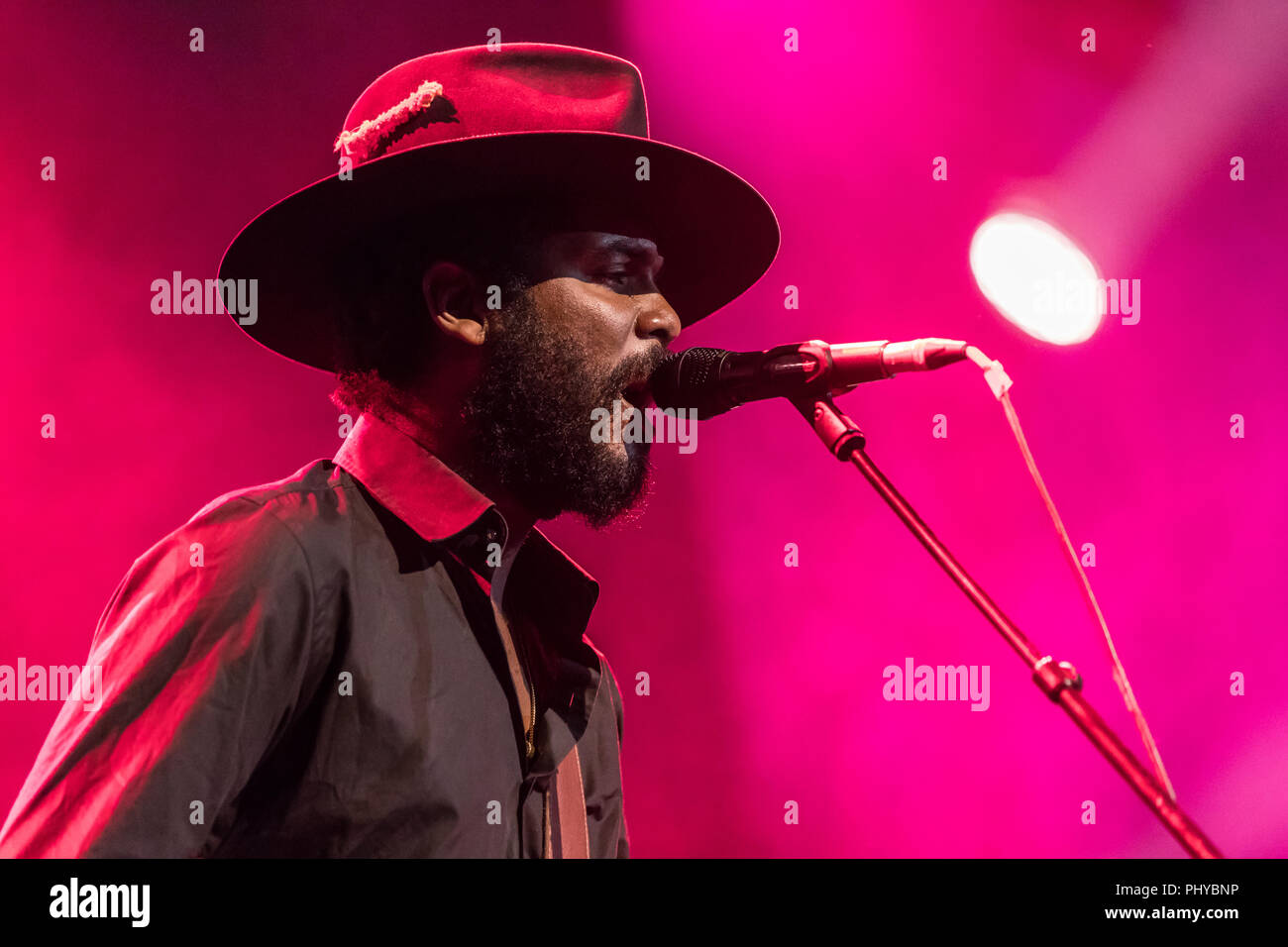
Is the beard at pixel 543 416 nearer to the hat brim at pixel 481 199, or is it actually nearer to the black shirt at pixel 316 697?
the black shirt at pixel 316 697

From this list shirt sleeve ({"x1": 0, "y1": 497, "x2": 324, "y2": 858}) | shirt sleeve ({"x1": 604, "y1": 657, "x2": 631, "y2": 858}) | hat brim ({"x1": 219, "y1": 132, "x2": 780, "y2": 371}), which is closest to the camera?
shirt sleeve ({"x1": 0, "y1": 497, "x2": 324, "y2": 858})

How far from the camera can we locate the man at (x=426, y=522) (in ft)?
4.44

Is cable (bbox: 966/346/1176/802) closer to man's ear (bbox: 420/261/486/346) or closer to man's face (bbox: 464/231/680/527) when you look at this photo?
man's face (bbox: 464/231/680/527)

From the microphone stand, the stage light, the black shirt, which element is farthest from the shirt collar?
the stage light

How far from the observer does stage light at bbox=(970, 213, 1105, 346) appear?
3.08 m

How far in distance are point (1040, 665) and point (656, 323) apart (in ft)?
2.96

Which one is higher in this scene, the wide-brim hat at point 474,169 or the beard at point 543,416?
the wide-brim hat at point 474,169

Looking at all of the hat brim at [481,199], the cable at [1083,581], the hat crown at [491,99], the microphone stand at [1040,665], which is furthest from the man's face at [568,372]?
the cable at [1083,581]

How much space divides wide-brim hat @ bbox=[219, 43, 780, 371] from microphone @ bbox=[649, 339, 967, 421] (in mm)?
435

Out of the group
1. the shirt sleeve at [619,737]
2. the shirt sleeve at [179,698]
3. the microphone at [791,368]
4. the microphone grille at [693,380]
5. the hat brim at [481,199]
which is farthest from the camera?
the shirt sleeve at [619,737]

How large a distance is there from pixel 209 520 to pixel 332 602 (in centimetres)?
21

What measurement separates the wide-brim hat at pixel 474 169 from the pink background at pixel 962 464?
941 millimetres
